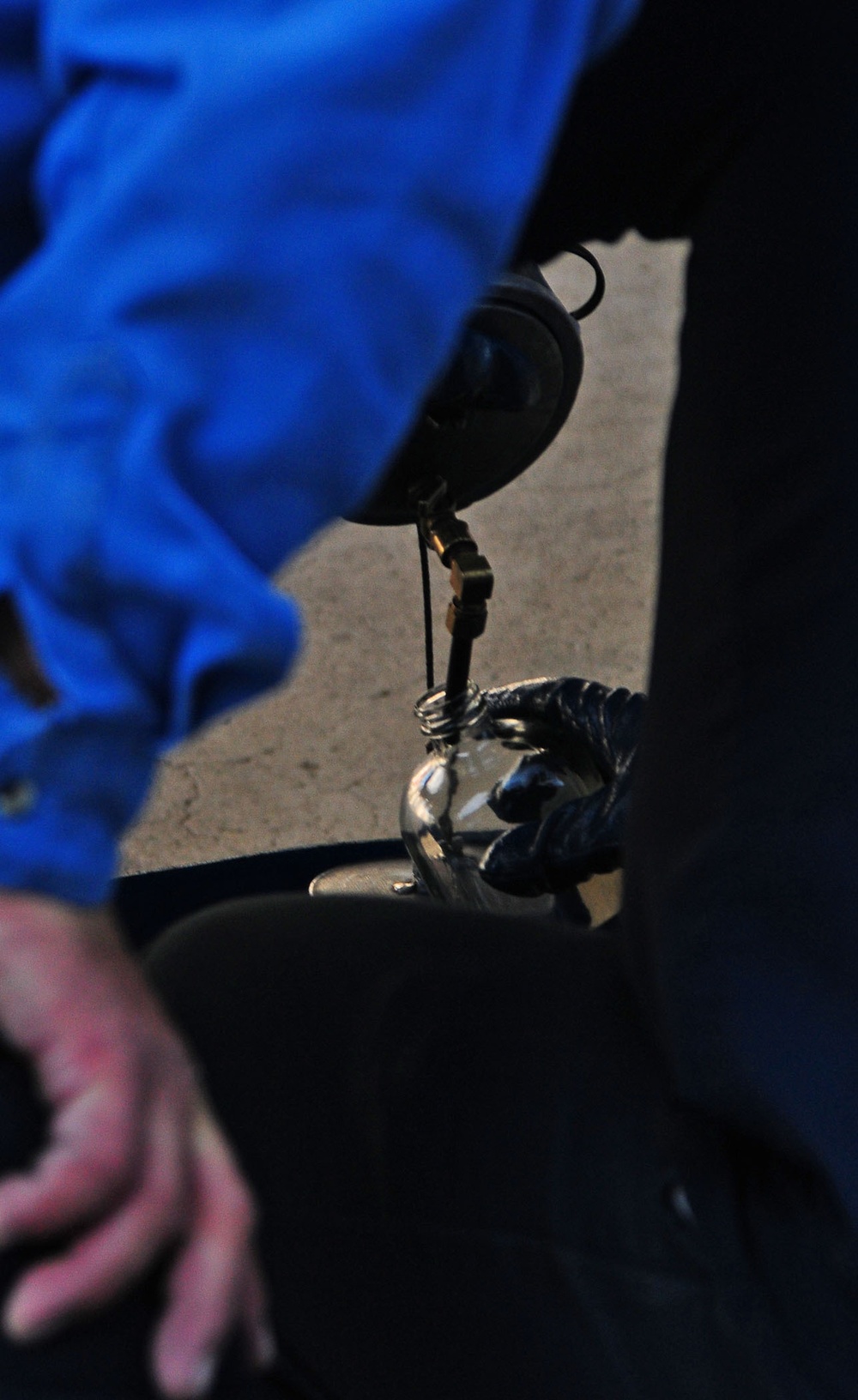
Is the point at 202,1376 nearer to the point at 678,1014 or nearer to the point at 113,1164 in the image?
the point at 113,1164

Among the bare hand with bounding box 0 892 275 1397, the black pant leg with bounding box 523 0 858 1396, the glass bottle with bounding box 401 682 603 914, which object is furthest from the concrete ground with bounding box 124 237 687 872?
the bare hand with bounding box 0 892 275 1397

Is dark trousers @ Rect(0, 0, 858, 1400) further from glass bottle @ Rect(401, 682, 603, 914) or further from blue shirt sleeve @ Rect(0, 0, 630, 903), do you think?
glass bottle @ Rect(401, 682, 603, 914)

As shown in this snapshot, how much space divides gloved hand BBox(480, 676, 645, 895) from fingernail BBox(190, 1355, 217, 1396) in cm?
59

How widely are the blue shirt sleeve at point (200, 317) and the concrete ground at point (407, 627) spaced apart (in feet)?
4.35

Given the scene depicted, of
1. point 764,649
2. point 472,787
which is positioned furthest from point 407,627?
point 764,649

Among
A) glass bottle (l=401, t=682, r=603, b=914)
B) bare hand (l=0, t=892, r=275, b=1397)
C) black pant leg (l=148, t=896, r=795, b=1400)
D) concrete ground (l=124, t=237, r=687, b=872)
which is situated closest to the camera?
bare hand (l=0, t=892, r=275, b=1397)

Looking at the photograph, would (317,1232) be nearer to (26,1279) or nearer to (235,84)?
(26,1279)

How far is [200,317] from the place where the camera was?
37 centimetres

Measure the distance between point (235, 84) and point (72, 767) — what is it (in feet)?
0.62

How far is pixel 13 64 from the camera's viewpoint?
15.3 inches

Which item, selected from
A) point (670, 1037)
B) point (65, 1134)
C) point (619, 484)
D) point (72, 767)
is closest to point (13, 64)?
point (72, 767)

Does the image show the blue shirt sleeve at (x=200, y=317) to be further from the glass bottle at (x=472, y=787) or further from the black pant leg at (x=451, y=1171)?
the glass bottle at (x=472, y=787)

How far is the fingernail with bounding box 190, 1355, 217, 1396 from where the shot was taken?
0.37m

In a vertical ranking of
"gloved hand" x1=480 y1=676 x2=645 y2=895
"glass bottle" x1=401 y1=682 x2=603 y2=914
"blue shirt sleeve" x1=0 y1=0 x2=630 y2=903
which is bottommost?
"glass bottle" x1=401 y1=682 x2=603 y2=914
